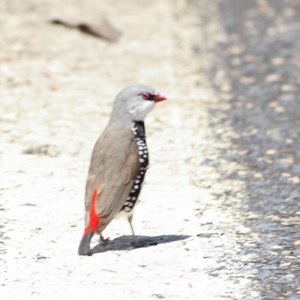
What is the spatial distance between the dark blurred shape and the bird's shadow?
6027 millimetres

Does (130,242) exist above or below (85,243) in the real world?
below

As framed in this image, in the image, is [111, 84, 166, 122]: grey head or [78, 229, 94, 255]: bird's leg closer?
[78, 229, 94, 255]: bird's leg

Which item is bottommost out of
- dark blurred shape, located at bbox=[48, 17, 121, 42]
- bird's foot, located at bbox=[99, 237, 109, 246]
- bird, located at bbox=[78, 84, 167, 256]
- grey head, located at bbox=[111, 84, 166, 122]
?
dark blurred shape, located at bbox=[48, 17, 121, 42]

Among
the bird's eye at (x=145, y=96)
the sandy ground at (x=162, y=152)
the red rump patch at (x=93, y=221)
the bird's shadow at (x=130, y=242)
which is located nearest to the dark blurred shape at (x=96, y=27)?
the sandy ground at (x=162, y=152)

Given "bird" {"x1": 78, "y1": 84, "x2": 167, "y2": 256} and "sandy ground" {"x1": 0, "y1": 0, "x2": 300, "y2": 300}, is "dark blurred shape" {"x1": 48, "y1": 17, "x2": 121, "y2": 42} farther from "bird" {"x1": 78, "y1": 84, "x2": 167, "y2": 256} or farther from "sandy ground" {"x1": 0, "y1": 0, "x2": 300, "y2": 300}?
"bird" {"x1": 78, "y1": 84, "x2": 167, "y2": 256}

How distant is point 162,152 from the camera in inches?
294

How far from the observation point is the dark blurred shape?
11.1 meters

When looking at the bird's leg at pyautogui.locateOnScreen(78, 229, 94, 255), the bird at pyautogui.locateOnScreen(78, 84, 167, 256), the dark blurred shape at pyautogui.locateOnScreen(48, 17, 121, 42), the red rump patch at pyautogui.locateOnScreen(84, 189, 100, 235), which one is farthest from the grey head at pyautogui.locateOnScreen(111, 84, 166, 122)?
the dark blurred shape at pyautogui.locateOnScreen(48, 17, 121, 42)

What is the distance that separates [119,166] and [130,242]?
2.04 ft

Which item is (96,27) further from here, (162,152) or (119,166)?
(119,166)

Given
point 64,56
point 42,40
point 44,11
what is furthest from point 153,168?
point 44,11

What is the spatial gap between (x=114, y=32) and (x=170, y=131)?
376 cm

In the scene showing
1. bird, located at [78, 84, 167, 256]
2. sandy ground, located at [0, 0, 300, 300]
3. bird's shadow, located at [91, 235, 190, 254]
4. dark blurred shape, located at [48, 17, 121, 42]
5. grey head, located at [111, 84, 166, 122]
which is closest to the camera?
sandy ground, located at [0, 0, 300, 300]

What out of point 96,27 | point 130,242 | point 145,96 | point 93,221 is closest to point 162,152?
point 145,96
